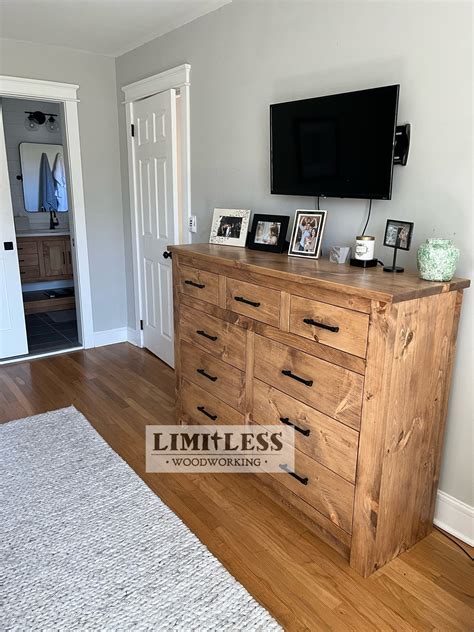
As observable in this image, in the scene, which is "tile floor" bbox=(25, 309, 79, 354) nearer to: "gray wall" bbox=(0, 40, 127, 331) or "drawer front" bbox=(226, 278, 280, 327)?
"gray wall" bbox=(0, 40, 127, 331)

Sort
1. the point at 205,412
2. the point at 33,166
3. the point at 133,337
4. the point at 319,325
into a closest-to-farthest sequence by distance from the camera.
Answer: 1. the point at 319,325
2. the point at 205,412
3. the point at 133,337
4. the point at 33,166

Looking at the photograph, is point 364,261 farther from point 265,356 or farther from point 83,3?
point 83,3

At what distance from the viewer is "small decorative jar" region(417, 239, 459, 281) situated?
1742mm

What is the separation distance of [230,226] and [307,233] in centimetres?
67

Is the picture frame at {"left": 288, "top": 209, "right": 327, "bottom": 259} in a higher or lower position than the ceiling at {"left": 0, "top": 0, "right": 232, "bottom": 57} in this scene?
lower

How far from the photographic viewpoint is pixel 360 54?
2.13 meters

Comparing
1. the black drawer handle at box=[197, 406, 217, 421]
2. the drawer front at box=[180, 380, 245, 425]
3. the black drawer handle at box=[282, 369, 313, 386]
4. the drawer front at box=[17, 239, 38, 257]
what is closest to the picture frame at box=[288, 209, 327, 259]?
the black drawer handle at box=[282, 369, 313, 386]

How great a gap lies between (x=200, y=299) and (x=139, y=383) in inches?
53.6

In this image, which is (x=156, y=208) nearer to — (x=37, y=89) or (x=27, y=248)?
(x=37, y=89)

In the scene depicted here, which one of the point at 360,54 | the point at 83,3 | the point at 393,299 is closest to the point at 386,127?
the point at 360,54

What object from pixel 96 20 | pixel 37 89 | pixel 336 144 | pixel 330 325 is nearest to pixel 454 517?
pixel 330 325

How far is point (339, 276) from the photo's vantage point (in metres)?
1.84

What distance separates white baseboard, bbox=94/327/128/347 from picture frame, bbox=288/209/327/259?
2.68 meters

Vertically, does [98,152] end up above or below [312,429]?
above
